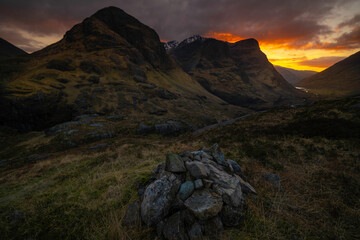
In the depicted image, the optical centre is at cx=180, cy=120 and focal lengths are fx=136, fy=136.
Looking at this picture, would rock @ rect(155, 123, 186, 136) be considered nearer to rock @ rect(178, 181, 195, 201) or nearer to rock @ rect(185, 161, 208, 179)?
rock @ rect(185, 161, 208, 179)

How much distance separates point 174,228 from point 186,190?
860 mm

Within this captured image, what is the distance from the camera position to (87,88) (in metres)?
56.1

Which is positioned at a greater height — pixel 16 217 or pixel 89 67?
pixel 89 67

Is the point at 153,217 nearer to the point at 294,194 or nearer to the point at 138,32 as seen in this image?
the point at 294,194

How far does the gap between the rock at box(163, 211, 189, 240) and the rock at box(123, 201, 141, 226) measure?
0.73 meters

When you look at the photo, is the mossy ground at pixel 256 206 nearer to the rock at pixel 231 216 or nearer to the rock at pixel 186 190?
the rock at pixel 231 216

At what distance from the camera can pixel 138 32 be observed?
459 ft

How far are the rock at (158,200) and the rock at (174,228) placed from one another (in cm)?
25

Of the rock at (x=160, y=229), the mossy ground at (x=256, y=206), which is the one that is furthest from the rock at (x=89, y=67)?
the rock at (x=160, y=229)

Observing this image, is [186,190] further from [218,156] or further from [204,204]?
[218,156]

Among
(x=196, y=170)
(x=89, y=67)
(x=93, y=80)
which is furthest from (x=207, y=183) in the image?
(x=89, y=67)

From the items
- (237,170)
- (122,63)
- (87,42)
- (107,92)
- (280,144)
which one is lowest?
(280,144)

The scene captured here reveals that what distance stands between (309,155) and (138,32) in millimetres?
168486

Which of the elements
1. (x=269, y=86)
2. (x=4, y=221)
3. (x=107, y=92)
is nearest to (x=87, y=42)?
(x=107, y=92)
